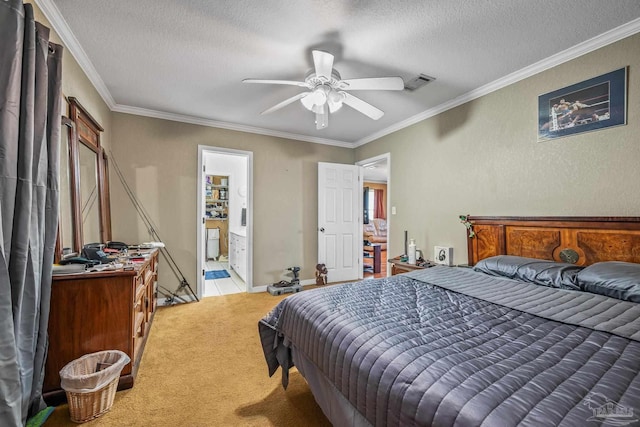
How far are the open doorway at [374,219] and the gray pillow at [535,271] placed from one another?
3.16m

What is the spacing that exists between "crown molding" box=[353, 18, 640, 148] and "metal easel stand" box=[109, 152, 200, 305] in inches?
147

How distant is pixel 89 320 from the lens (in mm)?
1782

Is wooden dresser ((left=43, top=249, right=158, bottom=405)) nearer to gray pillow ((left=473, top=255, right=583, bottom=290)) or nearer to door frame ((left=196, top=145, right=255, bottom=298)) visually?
door frame ((left=196, top=145, right=255, bottom=298))

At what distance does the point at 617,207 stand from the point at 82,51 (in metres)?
4.37

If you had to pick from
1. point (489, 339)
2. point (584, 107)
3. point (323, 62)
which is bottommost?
point (489, 339)

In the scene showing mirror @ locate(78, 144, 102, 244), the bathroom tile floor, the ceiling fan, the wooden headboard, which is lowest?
the bathroom tile floor

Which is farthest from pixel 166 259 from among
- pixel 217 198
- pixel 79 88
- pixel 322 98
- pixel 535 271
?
pixel 535 271

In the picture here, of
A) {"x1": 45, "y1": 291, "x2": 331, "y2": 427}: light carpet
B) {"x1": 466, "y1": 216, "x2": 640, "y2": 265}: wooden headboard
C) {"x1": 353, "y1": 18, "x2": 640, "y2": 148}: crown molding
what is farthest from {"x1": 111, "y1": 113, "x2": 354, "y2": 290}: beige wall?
{"x1": 466, "y1": 216, "x2": 640, "y2": 265}: wooden headboard

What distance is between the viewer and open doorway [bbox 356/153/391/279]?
5.65 m

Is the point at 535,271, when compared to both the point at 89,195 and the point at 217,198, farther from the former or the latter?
the point at 217,198

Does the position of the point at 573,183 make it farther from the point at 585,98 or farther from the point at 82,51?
the point at 82,51

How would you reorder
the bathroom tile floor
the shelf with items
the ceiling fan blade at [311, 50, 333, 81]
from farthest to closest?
the shelf with items → the bathroom tile floor → the ceiling fan blade at [311, 50, 333, 81]

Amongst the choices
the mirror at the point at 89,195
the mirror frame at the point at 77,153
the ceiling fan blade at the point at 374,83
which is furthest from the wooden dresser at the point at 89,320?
the ceiling fan blade at the point at 374,83

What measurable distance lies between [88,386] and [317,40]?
271cm
